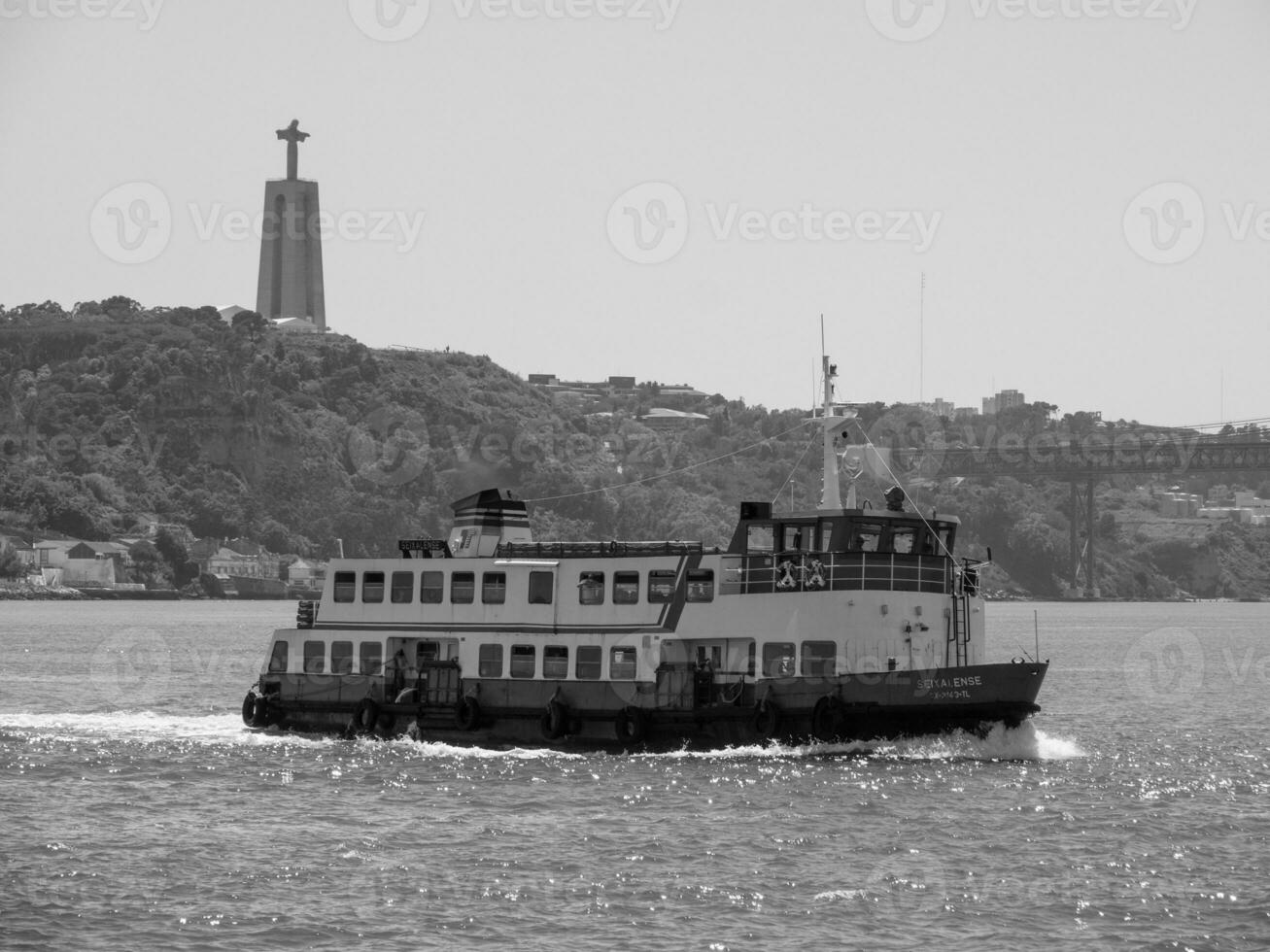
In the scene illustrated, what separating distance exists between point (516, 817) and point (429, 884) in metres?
5.02

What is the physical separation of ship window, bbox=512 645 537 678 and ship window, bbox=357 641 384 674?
142 inches

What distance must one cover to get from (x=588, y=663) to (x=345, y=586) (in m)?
6.94

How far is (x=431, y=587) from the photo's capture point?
4234 centimetres

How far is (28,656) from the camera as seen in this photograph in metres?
85.1

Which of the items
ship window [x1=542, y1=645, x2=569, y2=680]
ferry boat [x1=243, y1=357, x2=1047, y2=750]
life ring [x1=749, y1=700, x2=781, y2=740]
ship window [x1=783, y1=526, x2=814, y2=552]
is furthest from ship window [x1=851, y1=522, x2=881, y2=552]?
ship window [x1=542, y1=645, x2=569, y2=680]

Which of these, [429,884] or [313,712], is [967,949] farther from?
[313,712]

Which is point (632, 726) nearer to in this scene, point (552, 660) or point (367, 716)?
point (552, 660)

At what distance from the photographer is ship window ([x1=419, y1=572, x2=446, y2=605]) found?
42.2 meters

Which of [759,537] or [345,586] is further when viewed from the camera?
[345,586]

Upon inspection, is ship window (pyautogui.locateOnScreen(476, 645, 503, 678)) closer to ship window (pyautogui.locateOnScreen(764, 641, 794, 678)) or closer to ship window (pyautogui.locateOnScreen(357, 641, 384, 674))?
ship window (pyautogui.locateOnScreen(357, 641, 384, 674))

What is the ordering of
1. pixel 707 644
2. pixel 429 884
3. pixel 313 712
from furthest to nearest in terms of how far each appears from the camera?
pixel 313 712
pixel 707 644
pixel 429 884

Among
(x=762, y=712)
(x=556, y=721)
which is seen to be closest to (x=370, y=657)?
(x=556, y=721)

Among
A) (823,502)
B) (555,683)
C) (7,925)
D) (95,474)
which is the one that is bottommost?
(7,925)

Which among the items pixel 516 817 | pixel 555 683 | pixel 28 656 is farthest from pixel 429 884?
pixel 28 656
